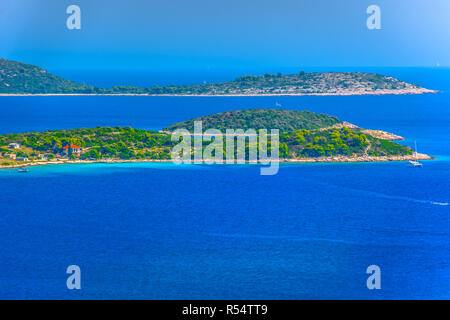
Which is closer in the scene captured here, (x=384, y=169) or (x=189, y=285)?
(x=189, y=285)

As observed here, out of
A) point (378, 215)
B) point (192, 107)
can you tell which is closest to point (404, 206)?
point (378, 215)

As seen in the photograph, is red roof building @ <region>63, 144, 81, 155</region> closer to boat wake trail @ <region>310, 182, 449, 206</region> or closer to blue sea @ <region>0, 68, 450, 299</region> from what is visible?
blue sea @ <region>0, 68, 450, 299</region>

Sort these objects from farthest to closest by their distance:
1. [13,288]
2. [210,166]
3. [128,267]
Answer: [210,166] → [128,267] → [13,288]

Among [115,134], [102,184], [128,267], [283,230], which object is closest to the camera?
[128,267]

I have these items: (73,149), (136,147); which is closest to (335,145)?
(136,147)

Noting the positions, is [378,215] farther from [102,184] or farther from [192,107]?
[192,107]

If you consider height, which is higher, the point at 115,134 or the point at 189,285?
the point at 115,134

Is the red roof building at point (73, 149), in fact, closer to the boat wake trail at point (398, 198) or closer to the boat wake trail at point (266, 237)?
the boat wake trail at point (398, 198)
